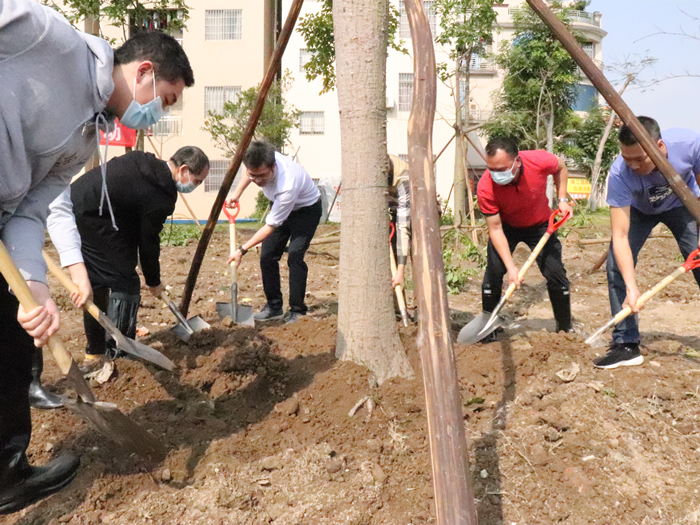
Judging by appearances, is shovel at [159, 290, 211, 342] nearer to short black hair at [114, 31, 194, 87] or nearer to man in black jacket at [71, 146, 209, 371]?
man in black jacket at [71, 146, 209, 371]

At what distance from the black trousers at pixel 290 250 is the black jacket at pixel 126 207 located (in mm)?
1527

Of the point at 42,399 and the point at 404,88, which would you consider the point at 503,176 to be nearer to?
the point at 42,399

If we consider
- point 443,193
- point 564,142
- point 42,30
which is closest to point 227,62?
point 443,193

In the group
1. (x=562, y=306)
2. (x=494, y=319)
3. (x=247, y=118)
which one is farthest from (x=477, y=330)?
(x=247, y=118)

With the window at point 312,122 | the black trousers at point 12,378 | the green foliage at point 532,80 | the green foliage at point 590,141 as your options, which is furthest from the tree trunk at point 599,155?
the window at point 312,122

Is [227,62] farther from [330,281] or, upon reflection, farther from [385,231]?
[385,231]

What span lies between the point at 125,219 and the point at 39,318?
1.77 metres

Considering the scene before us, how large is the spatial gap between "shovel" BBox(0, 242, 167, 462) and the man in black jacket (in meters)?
1.22

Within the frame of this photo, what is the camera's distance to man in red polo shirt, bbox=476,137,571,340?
4270 mm

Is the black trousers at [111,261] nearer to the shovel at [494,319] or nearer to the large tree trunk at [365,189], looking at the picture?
the large tree trunk at [365,189]

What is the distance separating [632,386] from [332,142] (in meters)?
21.9

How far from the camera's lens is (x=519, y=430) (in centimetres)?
294

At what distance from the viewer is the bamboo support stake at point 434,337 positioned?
69.0 inches

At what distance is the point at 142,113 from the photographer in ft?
7.61
